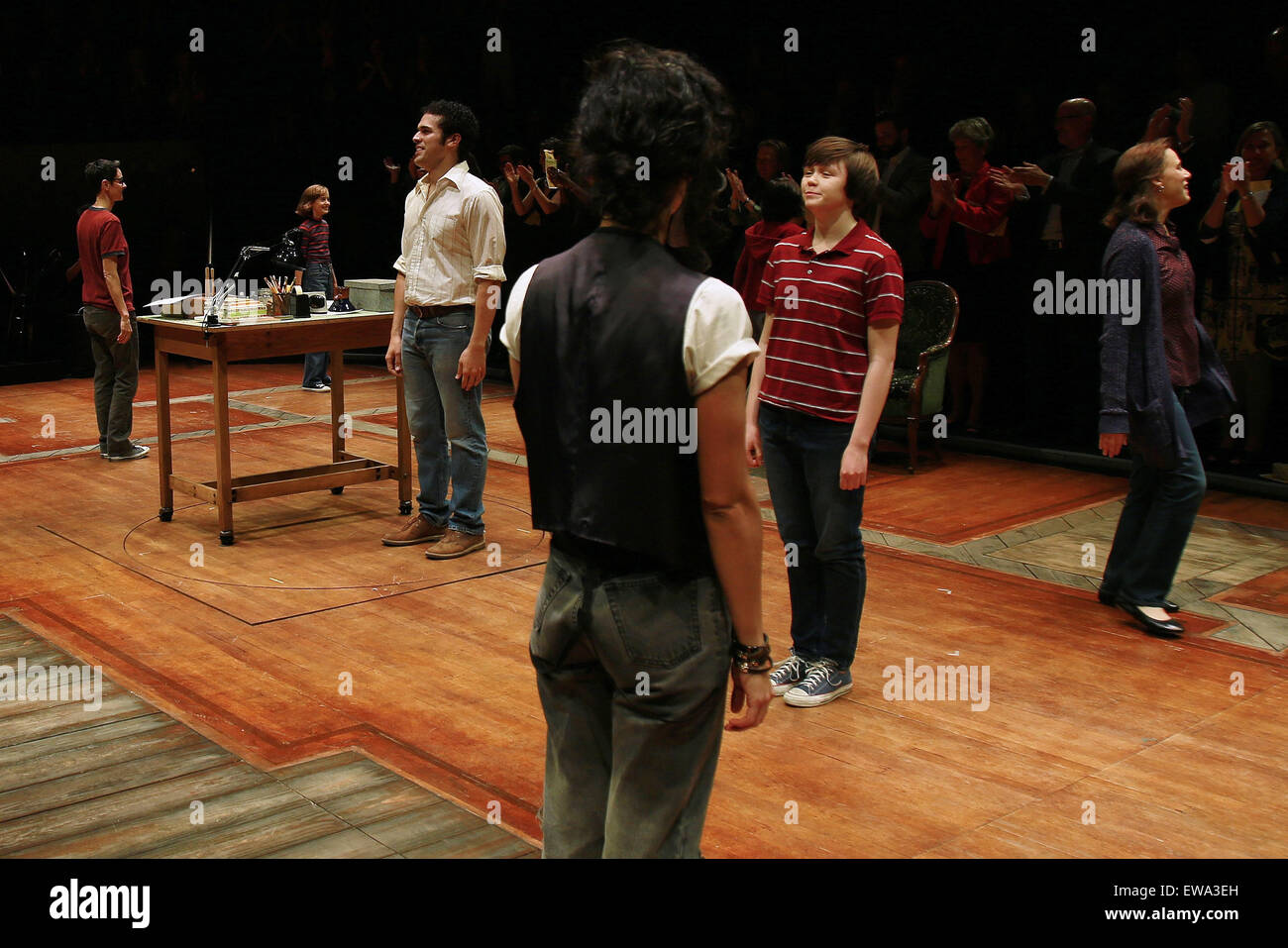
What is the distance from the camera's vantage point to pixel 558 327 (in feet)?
6.14

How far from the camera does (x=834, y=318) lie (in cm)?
371

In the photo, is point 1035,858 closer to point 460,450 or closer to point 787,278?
point 787,278

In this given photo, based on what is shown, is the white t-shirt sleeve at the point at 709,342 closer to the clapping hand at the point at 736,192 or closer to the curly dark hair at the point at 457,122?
the curly dark hair at the point at 457,122

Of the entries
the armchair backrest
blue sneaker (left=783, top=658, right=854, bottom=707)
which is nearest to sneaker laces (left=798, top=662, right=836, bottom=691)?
Answer: blue sneaker (left=783, top=658, right=854, bottom=707)

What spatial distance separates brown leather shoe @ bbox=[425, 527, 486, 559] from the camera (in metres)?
5.47

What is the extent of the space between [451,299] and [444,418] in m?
0.53

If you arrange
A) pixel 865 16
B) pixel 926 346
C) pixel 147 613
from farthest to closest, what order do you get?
pixel 865 16, pixel 926 346, pixel 147 613

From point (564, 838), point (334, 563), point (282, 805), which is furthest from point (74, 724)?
point (564, 838)

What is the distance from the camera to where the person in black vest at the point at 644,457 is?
5.95 feet

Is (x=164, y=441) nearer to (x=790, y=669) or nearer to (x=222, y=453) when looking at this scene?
(x=222, y=453)

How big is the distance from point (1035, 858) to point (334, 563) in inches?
130

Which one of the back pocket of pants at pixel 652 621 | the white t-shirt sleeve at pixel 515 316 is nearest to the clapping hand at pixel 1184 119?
the white t-shirt sleeve at pixel 515 316

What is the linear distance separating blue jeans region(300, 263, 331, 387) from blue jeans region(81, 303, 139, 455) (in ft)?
7.66

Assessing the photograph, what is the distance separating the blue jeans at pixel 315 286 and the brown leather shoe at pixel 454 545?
15.5ft
